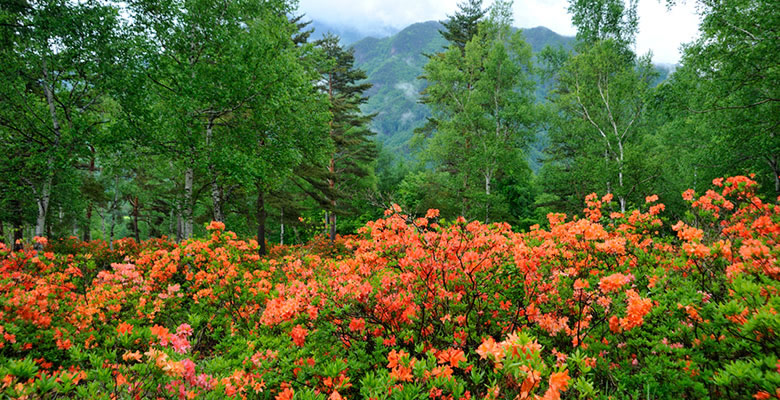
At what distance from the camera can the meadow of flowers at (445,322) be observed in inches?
84.0

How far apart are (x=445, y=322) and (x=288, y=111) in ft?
33.9

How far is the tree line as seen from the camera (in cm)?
827

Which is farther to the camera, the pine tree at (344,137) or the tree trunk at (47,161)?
the pine tree at (344,137)

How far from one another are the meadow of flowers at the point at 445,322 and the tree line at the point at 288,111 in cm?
180

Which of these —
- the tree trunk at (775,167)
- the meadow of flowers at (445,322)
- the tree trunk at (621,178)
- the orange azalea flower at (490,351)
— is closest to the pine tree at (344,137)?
the meadow of flowers at (445,322)

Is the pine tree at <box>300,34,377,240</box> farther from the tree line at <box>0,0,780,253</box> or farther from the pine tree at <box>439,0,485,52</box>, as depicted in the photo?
the pine tree at <box>439,0,485,52</box>

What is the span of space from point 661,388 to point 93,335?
21.3 ft

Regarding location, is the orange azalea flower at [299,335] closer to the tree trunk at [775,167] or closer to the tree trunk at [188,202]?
the tree trunk at [188,202]

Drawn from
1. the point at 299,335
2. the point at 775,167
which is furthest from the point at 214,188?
the point at 775,167

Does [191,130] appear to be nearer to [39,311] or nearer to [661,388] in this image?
[39,311]

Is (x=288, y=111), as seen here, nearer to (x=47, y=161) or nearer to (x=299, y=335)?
(x=47, y=161)

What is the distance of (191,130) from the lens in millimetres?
10125

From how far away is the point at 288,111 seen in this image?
11625 mm

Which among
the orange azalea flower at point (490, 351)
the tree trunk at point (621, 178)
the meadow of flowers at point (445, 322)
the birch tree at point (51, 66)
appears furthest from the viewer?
the tree trunk at point (621, 178)
